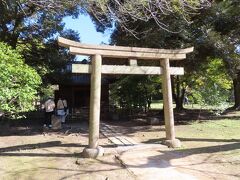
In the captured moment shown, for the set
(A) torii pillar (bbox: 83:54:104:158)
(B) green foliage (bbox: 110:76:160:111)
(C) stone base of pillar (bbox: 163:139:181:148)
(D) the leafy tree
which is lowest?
(C) stone base of pillar (bbox: 163:139:181:148)

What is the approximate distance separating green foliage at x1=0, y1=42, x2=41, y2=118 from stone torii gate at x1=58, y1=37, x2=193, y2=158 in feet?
5.85

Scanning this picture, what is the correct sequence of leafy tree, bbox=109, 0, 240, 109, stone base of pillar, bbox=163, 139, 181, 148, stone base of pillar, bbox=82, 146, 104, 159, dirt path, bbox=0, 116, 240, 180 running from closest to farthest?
dirt path, bbox=0, 116, 240, 180 < stone base of pillar, bbox=82, 146, 104, 159 < stone base of pillar, bbox=163, 139, 181, 148 < leafy tree, bbox=109, 0, 240, 109

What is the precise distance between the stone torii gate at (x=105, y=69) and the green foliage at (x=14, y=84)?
5.85ft

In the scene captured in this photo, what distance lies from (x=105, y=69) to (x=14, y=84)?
2.74m

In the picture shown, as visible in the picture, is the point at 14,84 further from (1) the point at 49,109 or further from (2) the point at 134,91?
(2) the point at 134,91

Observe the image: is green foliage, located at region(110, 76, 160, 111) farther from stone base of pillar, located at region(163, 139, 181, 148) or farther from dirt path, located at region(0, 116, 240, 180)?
stone base of pillar, located at region(163, 139, 181, 148)

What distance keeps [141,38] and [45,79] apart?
7709 mm

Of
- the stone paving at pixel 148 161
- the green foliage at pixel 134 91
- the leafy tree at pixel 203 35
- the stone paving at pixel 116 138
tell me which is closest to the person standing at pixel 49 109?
the stone paving at pixel 116 138

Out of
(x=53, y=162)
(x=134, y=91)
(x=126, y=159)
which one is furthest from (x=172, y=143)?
(x=134, y=91)

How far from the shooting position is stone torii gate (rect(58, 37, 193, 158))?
943cm

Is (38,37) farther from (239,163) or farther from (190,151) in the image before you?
(239,163)

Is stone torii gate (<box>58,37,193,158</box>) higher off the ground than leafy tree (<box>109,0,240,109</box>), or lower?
lower

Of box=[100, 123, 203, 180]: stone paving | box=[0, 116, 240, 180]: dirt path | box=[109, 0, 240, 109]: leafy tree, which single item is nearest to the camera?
box=[100, 123, 203, 180]: stone paving

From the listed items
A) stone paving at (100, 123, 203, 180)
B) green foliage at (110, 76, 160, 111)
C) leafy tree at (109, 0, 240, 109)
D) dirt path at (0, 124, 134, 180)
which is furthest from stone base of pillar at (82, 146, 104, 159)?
green foliage at (110, 76, 160, 111)
